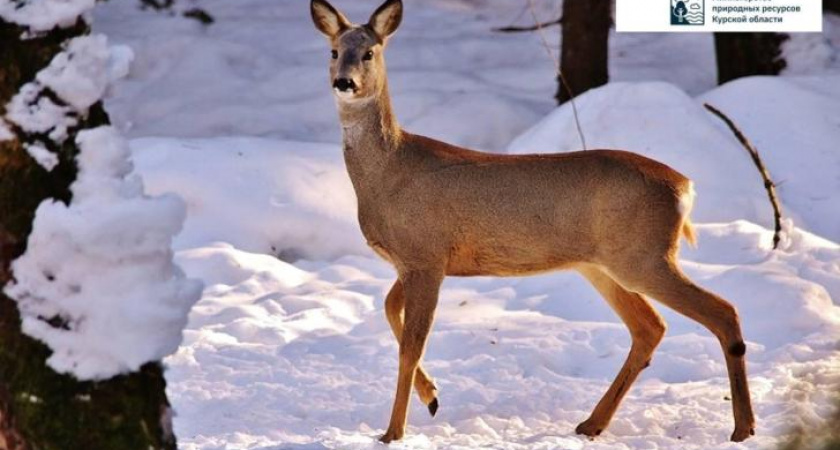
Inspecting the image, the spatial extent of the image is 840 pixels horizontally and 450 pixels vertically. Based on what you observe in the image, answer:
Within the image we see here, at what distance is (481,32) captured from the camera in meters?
15.2

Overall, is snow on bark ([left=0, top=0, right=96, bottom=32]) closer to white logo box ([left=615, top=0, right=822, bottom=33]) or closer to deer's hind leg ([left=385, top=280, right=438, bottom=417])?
deer's hind leg ([left=385, top=280, right=438, bottom=417])

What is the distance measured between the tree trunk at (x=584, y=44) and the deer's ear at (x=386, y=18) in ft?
18.6

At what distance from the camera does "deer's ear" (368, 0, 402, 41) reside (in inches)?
274

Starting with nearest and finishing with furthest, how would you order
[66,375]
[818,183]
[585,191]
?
[66,375], [585,191], [818,183]

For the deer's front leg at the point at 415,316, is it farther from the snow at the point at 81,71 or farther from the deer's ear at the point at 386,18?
the snow at the point at 81,71

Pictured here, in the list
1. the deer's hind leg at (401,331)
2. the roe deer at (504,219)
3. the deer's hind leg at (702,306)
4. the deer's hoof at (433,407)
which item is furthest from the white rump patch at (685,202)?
the deer's hoof at (433,407)

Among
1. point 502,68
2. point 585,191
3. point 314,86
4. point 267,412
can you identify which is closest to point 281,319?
point 267,412

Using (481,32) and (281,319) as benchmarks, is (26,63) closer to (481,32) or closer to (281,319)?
(281,319)

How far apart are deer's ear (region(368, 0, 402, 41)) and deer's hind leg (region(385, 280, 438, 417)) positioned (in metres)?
1.13

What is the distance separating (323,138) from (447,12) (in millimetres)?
3736

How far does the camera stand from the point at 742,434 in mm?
6520

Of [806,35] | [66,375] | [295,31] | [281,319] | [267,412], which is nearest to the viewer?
[66,375]

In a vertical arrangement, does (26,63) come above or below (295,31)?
above

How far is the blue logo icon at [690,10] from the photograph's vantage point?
13.3 m
